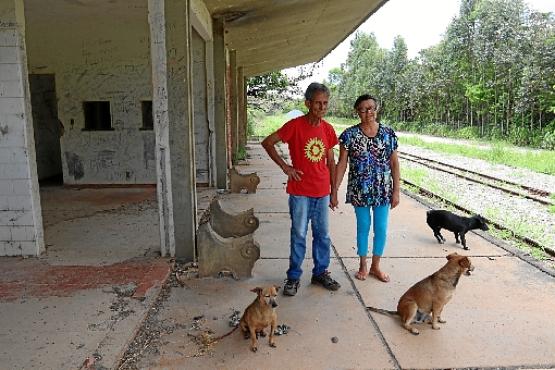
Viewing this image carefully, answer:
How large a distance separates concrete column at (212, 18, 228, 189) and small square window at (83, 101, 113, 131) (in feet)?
7.07

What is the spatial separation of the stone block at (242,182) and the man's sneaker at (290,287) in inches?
190

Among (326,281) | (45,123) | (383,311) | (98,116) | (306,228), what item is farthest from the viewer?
(45,123)

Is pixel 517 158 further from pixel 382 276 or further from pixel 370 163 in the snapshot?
pixel 370 163

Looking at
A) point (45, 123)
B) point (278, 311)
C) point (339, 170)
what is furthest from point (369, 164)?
point (45, 123)

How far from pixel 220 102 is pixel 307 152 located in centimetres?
540

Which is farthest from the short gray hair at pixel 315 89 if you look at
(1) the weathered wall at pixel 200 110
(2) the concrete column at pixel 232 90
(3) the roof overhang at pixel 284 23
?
(2) the concrete column at pixel 232 90

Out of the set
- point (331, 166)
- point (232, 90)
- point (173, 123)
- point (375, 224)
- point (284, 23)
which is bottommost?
point (375, 224)

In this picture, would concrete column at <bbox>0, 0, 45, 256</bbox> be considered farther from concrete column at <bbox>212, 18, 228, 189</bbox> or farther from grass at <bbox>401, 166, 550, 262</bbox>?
grass at <bbox>401, 166, 550, 262</bbox>

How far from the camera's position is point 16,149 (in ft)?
15.8

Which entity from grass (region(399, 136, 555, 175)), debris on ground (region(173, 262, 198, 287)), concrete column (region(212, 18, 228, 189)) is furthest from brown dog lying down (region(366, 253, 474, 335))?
grass (region(399, 136, 555, 175))

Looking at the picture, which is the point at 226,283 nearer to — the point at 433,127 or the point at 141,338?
the point at 141,338

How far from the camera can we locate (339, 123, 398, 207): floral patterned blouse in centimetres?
407

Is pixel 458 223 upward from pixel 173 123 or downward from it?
downward

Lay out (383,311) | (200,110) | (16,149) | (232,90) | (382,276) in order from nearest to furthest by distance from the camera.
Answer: (383,311), (382,276), (16,149), (200,110), (232,90)
